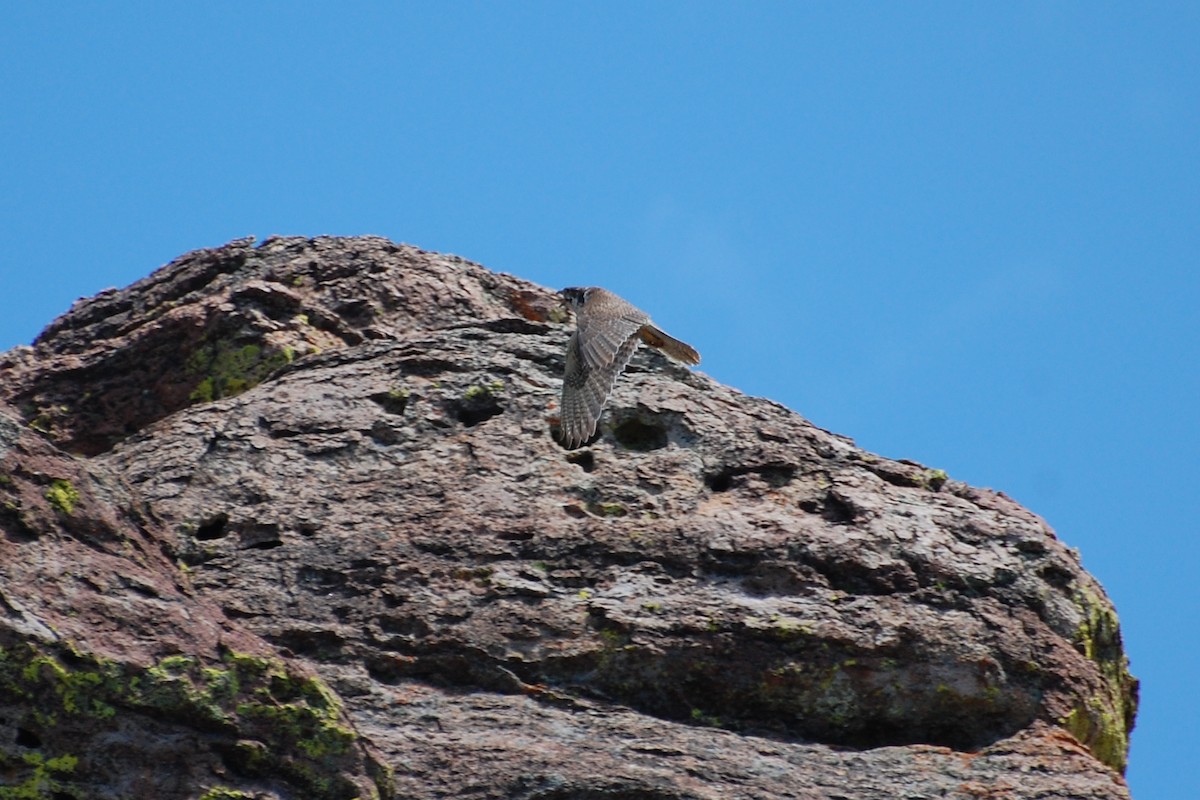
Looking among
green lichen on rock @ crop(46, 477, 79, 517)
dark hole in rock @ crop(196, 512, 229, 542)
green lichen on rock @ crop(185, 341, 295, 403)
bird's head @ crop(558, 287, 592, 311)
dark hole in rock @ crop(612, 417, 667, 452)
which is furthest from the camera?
bird's head @ crop(558, 287, 592, 311)

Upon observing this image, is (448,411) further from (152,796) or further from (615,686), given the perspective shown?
(152,796)

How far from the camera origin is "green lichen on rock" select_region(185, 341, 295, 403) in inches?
583

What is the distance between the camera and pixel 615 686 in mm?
11531

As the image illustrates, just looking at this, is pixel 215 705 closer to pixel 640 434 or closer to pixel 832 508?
pixel 640 434

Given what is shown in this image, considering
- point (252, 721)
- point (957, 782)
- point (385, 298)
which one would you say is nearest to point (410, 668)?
point (252, 721)

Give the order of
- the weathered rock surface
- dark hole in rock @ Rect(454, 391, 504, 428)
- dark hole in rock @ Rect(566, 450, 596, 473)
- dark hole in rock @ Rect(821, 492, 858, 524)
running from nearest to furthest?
the weathered rock surface < dark hole in rock @ Rect(821, 492, 858, 524) < dark hole in rock @ Rect(566, 450, 596, 473) < dark hole in rock @ Rect(454, 391, 504, 428)

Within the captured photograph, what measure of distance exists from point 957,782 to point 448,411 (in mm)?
4922

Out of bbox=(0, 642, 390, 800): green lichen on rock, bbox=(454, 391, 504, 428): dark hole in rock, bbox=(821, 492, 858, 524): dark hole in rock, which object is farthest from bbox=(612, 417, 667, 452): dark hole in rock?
bbox=(0, 642, 390, 800): green lichen on rock

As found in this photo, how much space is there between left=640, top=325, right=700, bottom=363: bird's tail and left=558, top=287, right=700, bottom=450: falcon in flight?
1.34 feet

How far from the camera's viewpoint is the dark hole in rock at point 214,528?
12.3 m

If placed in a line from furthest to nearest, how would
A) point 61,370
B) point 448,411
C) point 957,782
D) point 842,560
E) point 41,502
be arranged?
point 61,370, point 448,411, point 842,560, point 957,782, point 41,502

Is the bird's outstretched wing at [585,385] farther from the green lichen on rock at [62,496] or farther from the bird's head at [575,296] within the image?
the green lichen on rock at [62,496]

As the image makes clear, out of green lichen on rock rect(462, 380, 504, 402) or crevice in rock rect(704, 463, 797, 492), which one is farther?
green lichen on rock rect(462, 380, 504, 402)

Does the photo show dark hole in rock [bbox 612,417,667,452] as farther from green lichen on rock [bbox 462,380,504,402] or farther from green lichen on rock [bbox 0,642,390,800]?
green lichen on rock [bbox 0,642,390,800]
